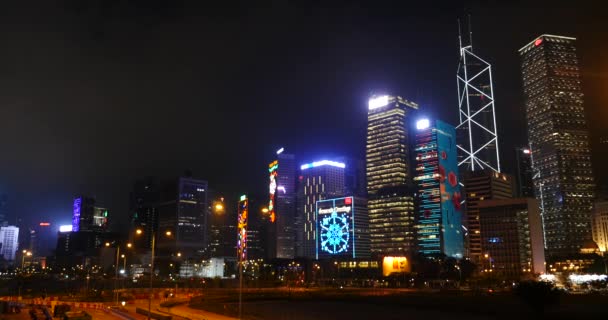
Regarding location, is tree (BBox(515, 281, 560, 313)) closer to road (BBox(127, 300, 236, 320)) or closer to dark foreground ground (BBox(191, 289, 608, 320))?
dark foreground ground (BBox(191, 289, 608, 320))

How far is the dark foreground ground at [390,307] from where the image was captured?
77438mm

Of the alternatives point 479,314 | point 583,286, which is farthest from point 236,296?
point 583,286

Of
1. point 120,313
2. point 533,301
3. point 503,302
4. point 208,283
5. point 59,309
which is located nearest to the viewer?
point 59,309

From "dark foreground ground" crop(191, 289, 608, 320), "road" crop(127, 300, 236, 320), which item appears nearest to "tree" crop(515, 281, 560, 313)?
"dark foreground ground" crop(191, 289, 608, 320)

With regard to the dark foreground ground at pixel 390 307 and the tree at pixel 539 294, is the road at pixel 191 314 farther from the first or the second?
the tree at pixel 539 294

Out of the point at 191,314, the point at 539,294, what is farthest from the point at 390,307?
the point at 191,314

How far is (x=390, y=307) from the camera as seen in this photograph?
9756cm

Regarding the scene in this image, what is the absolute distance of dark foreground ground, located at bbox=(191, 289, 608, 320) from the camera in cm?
7744

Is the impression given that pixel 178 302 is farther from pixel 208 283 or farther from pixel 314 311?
pixel 208 283

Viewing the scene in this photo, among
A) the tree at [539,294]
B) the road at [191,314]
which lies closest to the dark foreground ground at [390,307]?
the tree at [539,294]

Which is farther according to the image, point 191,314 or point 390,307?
point 390,307

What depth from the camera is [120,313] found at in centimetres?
6028

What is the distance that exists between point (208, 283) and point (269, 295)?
44.8m

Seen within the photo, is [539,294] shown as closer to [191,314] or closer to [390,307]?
[390,307]
